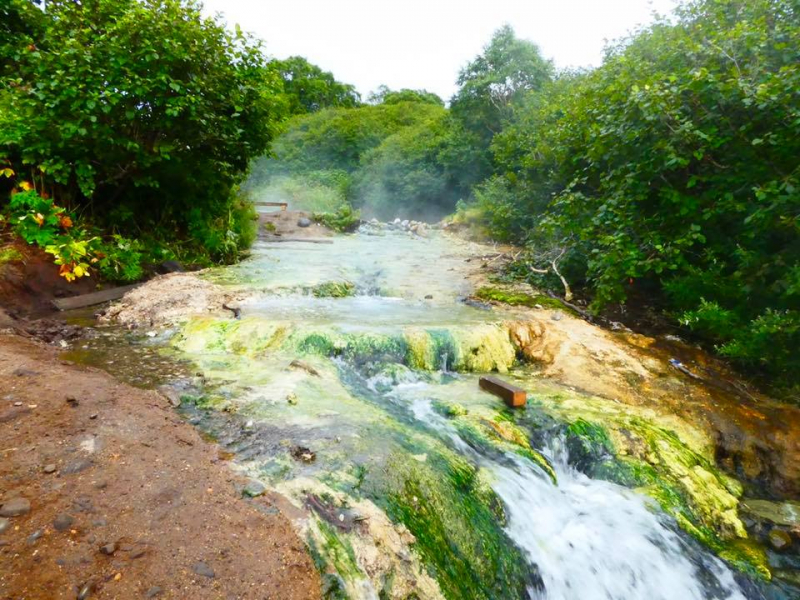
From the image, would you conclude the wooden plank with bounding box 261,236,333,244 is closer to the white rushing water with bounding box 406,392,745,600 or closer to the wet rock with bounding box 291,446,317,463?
the white rushing water with bounding box 406,392,745,600

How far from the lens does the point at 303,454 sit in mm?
3143

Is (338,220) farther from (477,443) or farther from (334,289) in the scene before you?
(477,443)

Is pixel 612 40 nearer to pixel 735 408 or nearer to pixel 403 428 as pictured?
pixel 735 408

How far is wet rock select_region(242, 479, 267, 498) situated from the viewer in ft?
8.70

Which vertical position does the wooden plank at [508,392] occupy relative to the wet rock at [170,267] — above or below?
above

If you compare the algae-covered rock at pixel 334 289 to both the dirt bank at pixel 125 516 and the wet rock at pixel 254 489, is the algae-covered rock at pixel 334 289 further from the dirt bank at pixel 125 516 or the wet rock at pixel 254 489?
the wet rock at pixel 254 489

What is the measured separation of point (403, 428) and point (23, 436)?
2.74m

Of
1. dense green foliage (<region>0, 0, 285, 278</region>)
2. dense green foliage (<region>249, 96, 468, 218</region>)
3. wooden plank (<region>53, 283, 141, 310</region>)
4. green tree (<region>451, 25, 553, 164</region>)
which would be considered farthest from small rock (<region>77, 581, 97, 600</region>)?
dense green foliage (<region>249, 96, 468, 218</region>)

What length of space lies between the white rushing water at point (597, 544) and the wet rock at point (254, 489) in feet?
5.92

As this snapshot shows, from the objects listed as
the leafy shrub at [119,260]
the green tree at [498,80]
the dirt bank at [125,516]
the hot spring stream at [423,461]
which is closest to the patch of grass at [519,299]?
the hot spring stream at [423,461]

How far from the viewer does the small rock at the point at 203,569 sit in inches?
81.7

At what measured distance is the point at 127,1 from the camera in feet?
24.2

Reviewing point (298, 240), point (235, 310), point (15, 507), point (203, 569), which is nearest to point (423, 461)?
point (203, 569)

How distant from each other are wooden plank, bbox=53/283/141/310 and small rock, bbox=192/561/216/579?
5921mm
